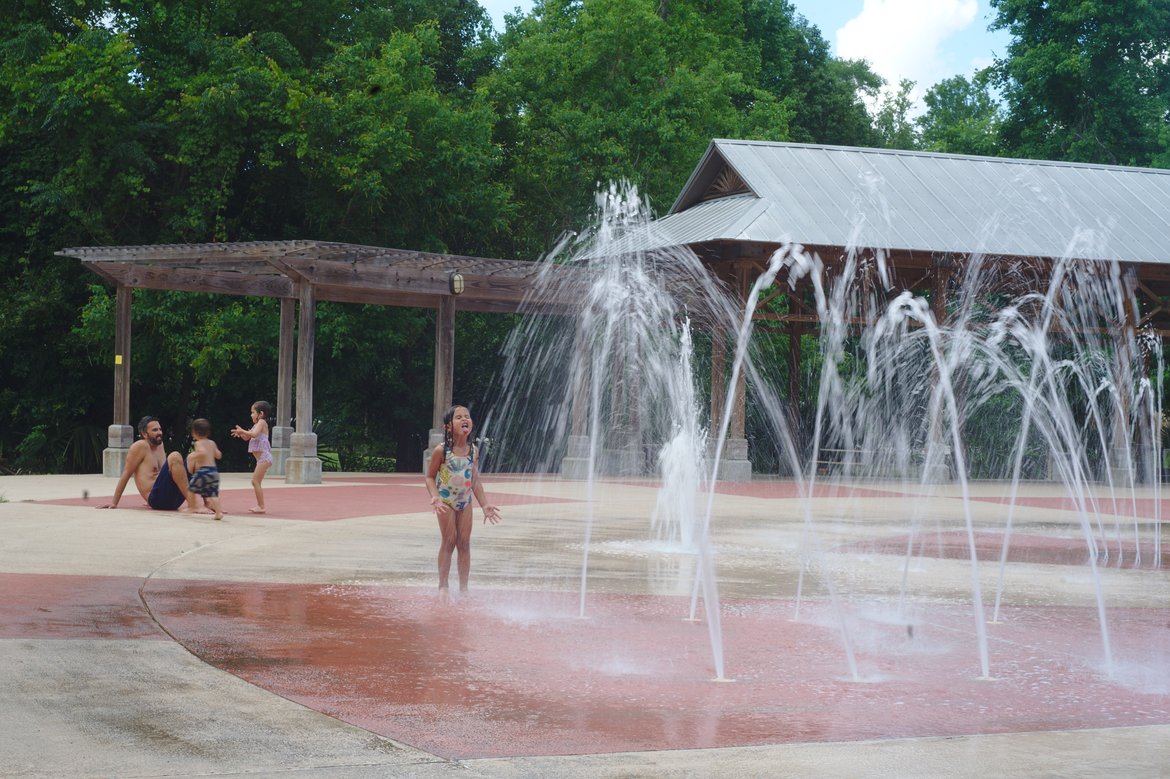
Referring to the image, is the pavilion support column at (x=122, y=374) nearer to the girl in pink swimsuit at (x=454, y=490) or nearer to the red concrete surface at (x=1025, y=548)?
the red concrete surface at (x=1025, y=548)

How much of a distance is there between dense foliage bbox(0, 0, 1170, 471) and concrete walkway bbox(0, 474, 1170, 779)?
16625 millimetres

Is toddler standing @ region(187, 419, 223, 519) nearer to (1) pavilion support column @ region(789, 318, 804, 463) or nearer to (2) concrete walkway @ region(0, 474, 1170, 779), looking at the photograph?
(2) concrete walkway @ region(0, 474, 1170, 779)

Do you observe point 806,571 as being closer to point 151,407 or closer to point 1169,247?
point 1169,247

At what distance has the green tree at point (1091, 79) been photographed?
4328 cm

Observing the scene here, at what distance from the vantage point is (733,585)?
11227 millimetres

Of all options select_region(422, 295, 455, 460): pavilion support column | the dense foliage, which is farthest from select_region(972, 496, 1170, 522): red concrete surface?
the dense foliage

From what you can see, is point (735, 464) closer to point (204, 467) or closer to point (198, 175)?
point (204, 467)

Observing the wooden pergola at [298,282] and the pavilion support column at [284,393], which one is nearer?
the wooden pergola at [298,282]

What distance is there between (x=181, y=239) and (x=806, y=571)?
22.6 meters

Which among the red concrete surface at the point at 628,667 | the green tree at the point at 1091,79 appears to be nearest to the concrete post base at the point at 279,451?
the red concrete surface at the point at 628,667

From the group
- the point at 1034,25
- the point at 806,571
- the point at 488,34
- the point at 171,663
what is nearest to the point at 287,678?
the point at 171,663

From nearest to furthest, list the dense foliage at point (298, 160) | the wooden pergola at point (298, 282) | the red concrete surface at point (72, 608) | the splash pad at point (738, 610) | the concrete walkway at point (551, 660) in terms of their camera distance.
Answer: the concrete walkway at point (551, 660), the splash pad at point (738, 610), the red concrete surface at point (72, 608), the wooden pergola at point (298, 282), the dense foliage at point (298, 160)

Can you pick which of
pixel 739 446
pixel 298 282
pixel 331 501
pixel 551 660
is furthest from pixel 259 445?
pixel 739 446

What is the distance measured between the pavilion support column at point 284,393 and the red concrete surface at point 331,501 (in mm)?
3010
